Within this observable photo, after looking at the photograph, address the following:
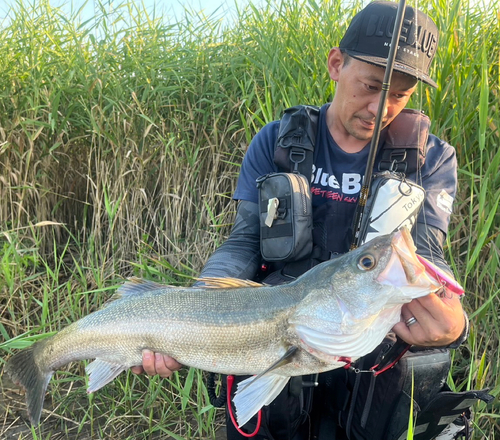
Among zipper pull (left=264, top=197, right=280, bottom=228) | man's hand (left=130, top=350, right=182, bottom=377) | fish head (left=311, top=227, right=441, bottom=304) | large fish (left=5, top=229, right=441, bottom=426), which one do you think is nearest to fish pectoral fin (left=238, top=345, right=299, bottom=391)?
large fish (left=5, top=229, right=441, bottom=426)

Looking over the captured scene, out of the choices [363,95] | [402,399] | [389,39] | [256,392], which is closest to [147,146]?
[363,95]

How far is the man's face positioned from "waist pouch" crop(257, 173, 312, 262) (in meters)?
0.45

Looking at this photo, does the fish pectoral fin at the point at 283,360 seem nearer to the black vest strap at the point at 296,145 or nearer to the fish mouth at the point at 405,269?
the fish mouth at the point at 405,269

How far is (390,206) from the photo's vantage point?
2410mm

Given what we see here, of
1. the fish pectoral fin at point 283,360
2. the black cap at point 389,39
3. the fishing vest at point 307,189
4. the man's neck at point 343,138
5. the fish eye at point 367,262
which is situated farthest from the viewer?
the man's neck at point 343,138

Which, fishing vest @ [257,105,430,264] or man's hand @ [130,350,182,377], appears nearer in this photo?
man's hand @ [130,350,182,377]

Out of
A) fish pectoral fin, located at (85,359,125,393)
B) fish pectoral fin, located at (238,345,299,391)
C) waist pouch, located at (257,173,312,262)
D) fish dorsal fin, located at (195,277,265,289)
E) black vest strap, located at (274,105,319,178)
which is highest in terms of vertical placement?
black vest strap, located at (274,105,319,178)

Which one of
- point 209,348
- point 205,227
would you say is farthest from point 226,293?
point 205,227

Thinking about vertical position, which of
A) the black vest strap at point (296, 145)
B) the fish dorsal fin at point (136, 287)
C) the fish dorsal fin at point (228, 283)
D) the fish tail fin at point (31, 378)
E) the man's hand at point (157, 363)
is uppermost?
the black vest strap at point (296, 145)

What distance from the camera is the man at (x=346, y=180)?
8.05ft

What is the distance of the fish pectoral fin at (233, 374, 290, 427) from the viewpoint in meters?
2.02

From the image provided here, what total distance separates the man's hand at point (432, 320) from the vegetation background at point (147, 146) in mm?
1140

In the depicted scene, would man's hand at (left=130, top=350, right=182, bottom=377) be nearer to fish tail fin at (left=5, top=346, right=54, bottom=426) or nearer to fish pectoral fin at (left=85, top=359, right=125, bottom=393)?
fish pectoral fin at (left=85, top=359, right=125, bottom=393)

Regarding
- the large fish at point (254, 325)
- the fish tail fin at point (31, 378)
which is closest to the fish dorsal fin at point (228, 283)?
the large fish at point (254, 325)
